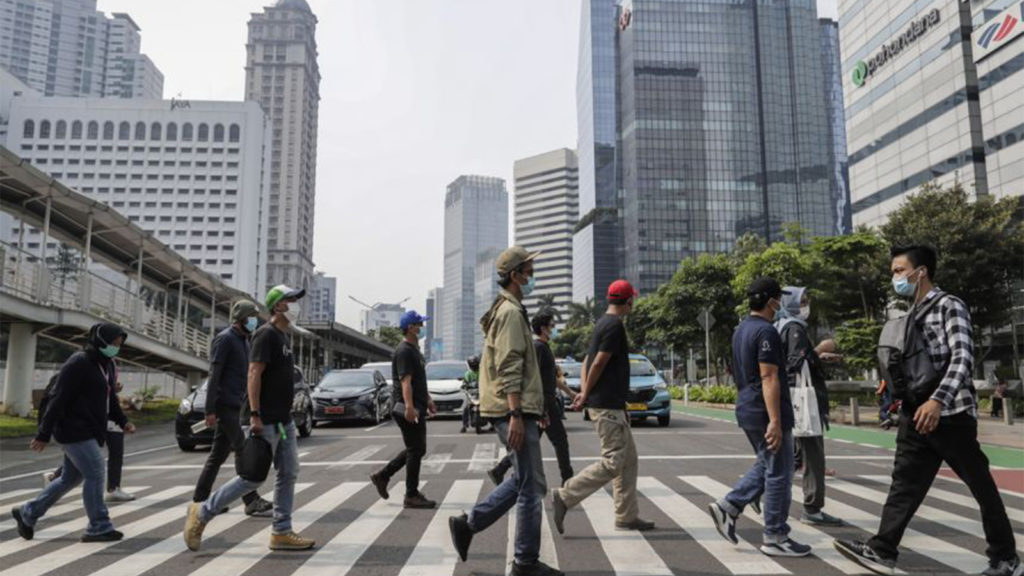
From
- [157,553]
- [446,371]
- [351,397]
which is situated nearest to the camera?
[157,553]

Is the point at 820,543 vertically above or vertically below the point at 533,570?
below

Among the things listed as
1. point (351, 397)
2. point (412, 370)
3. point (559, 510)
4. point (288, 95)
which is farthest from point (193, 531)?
point (288, 95)

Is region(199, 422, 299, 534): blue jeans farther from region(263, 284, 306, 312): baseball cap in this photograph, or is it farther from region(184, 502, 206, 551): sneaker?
region(263, 284, 306, 312): baseball cap

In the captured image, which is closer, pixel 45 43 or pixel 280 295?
pixel 280 295

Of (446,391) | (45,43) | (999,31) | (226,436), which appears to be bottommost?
(446,391)

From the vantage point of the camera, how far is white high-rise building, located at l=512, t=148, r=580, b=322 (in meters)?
173

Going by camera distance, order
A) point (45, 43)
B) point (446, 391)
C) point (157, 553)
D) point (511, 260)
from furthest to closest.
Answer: point (45, 43) < point (446, 391) < point (157, 553) < point (511, 260)

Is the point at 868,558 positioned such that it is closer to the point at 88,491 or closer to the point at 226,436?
the point at 226,436

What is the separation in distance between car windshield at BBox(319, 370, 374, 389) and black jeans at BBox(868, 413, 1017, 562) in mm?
15222

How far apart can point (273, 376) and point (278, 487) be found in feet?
2.68

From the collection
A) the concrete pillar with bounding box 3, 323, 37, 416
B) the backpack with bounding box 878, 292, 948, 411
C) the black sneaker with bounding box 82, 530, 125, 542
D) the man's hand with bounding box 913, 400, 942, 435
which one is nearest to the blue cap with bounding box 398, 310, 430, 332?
the black sneaker with bounding box 82, 530, 125, 542

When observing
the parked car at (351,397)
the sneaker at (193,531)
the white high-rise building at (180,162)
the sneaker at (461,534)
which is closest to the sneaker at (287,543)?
the sneaker at (193,531)

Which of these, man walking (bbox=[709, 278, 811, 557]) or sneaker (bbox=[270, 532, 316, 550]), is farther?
sneaker (bbox=[270, 532, 316, 550])

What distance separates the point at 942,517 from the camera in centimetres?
579
